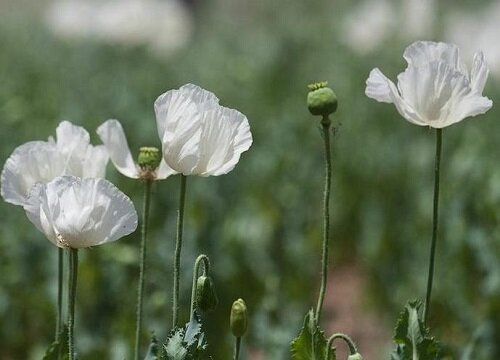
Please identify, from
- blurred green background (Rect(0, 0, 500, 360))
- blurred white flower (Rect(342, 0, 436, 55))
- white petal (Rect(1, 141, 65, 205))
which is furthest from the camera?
blurred white flower (Rect(342, 0, 436, 55))

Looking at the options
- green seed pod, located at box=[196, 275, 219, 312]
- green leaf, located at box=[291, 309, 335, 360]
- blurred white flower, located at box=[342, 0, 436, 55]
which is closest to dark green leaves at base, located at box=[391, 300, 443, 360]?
green leaf, located at box=[291, 309, 335, 360]

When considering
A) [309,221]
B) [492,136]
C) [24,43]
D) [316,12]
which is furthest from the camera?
[316,12]

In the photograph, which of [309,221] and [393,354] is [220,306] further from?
[393,354]

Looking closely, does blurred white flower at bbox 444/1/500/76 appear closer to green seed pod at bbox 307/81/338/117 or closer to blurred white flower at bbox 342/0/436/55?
blurred white flower at bbox 342/0/436/55

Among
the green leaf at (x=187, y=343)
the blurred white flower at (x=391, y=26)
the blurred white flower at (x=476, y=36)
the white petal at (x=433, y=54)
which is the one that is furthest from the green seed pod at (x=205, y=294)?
the blurred white flower at (x=391, y=26)

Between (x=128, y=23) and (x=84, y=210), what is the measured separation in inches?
280

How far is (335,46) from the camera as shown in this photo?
1003 centimetres

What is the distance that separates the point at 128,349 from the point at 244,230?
1520 mm

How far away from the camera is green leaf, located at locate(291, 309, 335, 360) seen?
5.43 ft

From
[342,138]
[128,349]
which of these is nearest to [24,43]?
[342,138]

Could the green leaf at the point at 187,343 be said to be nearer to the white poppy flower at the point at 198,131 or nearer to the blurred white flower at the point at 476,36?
the white poppy flower at the point at 198,131

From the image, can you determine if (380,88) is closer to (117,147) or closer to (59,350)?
(117,147)

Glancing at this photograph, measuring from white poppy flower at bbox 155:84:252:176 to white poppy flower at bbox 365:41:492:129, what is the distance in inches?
8.8

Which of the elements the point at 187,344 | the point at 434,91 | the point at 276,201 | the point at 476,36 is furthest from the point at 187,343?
the point at 476,36
